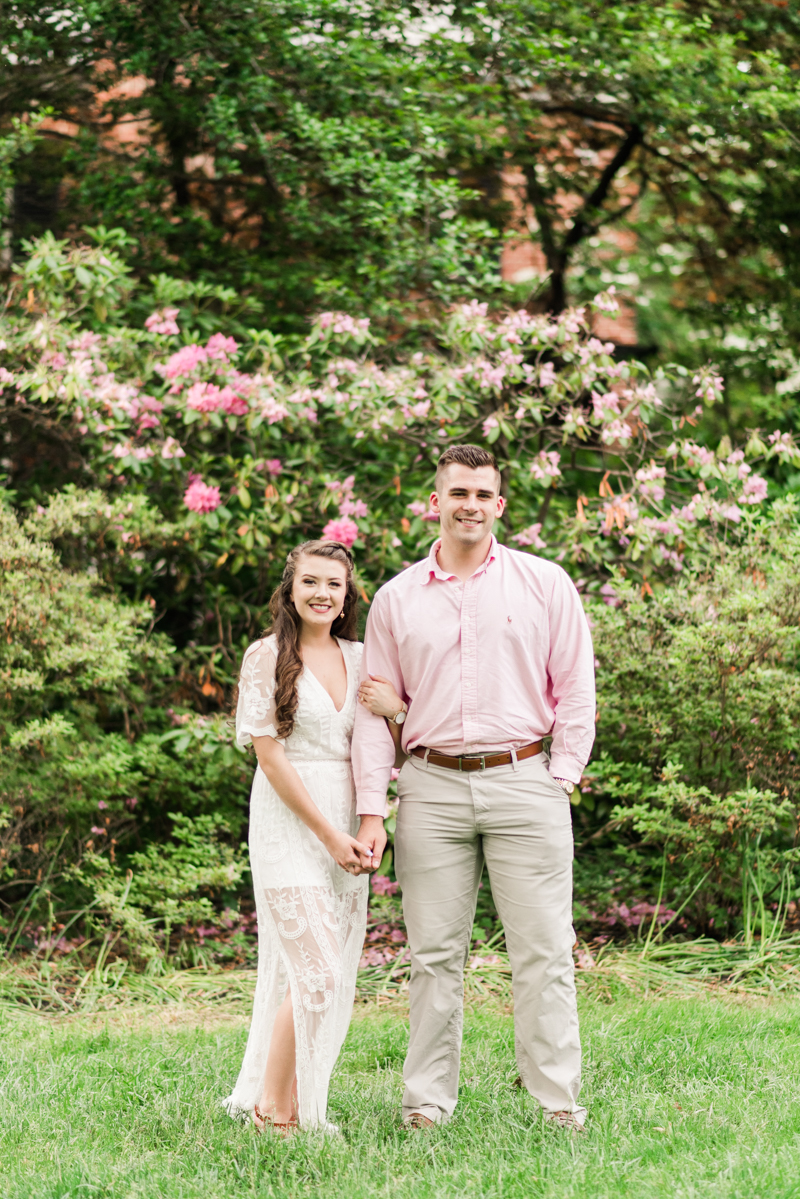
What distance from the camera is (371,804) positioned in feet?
11.5

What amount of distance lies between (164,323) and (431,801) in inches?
157

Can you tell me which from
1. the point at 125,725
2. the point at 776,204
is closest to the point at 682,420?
the point at 125,725

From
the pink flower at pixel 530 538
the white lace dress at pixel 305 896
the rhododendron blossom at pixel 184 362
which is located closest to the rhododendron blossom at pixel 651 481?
the pink flower at pixel 530 538

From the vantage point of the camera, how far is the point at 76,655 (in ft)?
18.7

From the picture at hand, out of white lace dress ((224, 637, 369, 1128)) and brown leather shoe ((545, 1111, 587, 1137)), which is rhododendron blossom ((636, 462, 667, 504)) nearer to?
white lace dress ((224, 637, 369, 1128))

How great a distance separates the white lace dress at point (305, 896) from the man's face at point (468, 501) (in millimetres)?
610

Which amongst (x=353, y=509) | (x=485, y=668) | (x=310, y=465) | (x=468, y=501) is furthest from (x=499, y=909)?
(x=310, y=465)

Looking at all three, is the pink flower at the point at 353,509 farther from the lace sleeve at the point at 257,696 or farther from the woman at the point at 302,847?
the lace sleeve at the point at 257,696

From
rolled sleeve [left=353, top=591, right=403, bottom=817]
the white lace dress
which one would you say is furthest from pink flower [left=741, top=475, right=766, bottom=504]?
the white lace dress

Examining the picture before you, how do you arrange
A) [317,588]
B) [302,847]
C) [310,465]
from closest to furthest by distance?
[302,847] → [317,588] → [310,465]

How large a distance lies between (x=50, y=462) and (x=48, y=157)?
2602mm

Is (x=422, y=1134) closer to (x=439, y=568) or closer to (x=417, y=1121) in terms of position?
(x=417, y=1121)

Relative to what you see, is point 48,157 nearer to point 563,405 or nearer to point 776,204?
point 563,405

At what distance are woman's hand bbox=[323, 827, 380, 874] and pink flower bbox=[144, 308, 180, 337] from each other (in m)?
3.93
